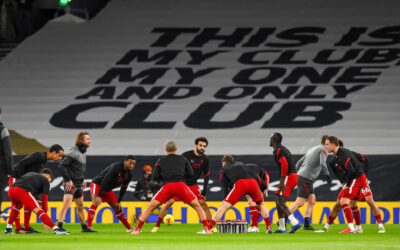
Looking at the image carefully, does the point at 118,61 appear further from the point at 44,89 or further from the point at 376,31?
the point at 376,31

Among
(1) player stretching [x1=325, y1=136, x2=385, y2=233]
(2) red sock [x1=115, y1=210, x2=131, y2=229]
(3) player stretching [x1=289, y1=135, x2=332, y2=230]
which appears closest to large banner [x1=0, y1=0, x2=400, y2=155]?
(3) player stretching [x1=289, y1=135, x2=332, y2=230]

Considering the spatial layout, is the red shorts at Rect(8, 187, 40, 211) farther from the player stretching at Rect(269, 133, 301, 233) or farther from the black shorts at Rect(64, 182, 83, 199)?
the player stretching at Rect(269, 133, 301, 233)

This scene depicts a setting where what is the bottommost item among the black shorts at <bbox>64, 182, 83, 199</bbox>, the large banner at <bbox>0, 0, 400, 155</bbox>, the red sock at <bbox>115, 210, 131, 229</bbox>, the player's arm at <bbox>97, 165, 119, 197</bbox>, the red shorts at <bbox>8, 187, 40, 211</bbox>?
the red sock at <bbox>115, 210, 131, 229</bbox>

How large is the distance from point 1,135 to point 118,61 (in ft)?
55.1

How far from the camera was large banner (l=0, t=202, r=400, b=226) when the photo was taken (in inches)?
834

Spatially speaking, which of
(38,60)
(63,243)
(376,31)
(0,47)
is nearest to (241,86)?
(376,31)

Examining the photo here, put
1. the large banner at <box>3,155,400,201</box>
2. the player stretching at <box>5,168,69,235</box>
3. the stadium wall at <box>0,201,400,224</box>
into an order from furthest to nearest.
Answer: the large banner at <box>3,155,400,201</box> < the stadium wall at <box>0,201,400,224</box> < the player stretching at <box>5,168,69,235</box>

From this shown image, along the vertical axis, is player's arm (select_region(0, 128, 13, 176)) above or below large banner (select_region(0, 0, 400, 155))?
below

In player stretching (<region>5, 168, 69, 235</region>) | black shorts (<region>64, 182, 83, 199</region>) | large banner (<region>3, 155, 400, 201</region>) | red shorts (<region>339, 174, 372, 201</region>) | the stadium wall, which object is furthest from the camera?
large banner (<region>3, 155, 400, 201</region>)

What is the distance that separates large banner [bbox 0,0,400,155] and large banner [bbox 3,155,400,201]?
286 cm

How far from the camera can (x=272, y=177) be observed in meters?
21.7

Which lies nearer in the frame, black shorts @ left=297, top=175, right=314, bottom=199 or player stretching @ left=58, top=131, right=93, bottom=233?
player stretching @ left=58, top=131, right=93, bottom=233

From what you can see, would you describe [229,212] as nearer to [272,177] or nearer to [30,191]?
[272,177]

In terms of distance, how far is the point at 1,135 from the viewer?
11883 mm
